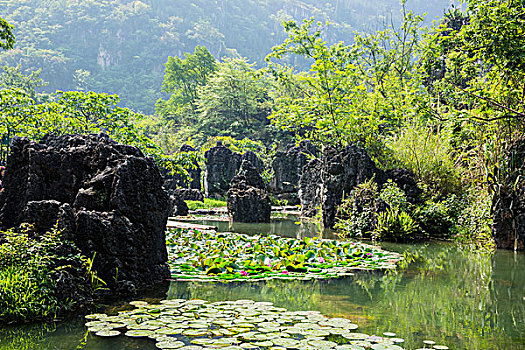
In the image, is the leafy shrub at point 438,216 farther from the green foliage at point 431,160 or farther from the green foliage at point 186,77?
the green foliage at point 186,77

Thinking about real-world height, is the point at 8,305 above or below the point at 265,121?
below

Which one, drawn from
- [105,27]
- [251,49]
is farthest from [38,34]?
[251,49]

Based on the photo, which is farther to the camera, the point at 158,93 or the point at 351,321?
the point at 158,93

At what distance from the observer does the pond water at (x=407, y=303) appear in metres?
3.07

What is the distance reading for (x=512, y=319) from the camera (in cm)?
377

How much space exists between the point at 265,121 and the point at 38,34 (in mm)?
61638

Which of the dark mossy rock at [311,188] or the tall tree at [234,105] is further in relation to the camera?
the tall tree at [234,105]

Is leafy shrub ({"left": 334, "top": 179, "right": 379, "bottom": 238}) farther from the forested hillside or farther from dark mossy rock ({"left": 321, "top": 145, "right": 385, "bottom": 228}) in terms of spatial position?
the forested hillside

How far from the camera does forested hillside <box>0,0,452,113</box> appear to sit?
69.8 metres

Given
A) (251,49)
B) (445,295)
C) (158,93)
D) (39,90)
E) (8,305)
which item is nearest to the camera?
(8,305)

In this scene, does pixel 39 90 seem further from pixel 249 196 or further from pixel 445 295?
pixel 445 295

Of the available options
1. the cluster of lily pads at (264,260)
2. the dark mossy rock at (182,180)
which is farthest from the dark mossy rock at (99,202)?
the dark mossy rock at (182,180)

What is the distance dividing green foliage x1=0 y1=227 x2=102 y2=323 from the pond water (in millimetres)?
198

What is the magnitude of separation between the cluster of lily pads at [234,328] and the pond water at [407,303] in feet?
0.48
